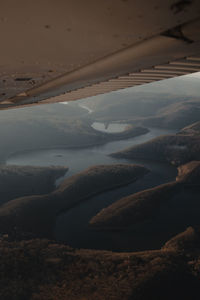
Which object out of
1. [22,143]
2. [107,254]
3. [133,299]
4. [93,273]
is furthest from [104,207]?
[22,143]

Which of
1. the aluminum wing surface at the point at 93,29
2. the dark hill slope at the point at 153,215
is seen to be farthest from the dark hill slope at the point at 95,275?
the aluminum wing surface at the point at 93,29

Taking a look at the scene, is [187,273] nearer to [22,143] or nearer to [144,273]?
[144,273]

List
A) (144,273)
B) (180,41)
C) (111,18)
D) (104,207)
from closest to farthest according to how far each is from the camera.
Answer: (111,18) < (180,41) < (144,273) < (104,207)

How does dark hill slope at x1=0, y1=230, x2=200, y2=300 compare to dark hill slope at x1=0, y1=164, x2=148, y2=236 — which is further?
dark hill slope at x1=0, y1=164, x2=148, y2=236

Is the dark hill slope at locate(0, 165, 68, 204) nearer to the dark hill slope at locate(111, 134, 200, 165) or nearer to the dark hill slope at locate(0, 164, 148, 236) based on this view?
the dark hill slope at locate(0, 164, 148, 236)

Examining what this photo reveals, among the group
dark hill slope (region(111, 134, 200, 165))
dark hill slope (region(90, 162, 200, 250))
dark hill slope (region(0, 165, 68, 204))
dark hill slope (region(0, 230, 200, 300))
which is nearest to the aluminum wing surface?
dark hill slope (region(0, 230, 200, 300))

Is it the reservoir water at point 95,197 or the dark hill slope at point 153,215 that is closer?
the reservoir water at point 95,197

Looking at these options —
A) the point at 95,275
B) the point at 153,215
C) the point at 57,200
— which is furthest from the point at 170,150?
the point at 95,275

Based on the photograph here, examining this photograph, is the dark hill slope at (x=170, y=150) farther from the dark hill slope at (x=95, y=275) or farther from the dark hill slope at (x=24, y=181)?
the dark hill slope at (x=95, y=275)
